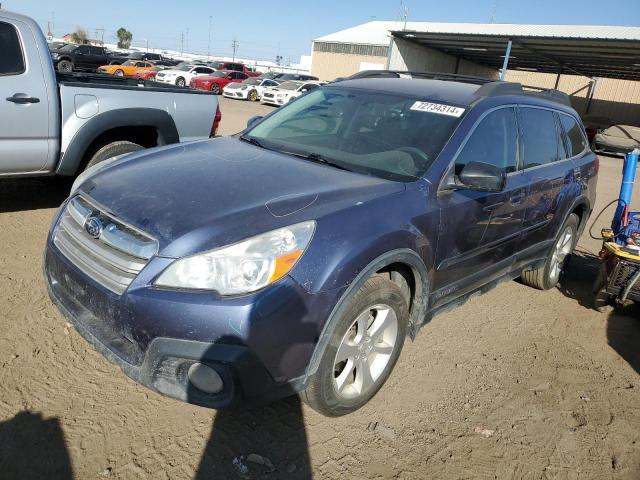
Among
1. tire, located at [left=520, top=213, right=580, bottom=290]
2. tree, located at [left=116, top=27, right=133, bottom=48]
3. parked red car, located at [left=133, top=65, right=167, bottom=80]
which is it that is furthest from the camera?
tree, located at [left=116, top=27, right=133, bottom=48]

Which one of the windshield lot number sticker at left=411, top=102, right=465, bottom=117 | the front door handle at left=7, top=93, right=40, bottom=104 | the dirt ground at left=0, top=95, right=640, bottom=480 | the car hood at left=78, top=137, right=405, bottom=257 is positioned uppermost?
the windshield lot number sticker at left=411, top=102, right=465, bottom=117

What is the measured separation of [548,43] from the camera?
2431 centimetres

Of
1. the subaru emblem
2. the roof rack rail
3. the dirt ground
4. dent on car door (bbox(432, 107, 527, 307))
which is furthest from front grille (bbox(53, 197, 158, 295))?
the roof rack rail

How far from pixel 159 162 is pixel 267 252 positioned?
124 cm

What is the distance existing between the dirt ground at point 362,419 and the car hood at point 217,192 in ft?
3.23

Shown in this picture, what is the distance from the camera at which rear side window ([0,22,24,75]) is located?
4.52 m

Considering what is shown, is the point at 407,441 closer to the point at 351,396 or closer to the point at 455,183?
the point at 351,396

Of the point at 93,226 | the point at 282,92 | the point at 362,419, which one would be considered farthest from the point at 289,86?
A: the point at 362,419

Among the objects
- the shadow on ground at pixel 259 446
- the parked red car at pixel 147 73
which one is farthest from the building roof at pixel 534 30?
the shadow on ground at pixel 259 446

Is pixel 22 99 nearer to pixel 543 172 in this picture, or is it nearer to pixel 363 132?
pixel 363 132

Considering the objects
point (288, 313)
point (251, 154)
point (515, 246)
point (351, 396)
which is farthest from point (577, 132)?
point (288, 313)

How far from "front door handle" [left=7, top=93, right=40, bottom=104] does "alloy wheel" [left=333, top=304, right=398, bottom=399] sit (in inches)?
151

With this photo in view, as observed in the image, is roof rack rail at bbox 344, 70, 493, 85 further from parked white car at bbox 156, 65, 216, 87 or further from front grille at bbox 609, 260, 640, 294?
parked white car at bbox 156, 65, 216, 87

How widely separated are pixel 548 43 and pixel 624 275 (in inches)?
953
